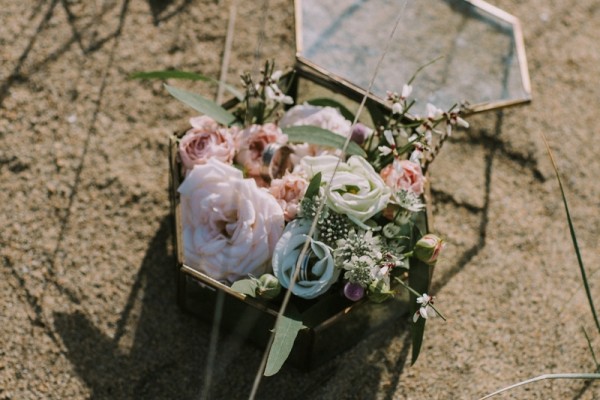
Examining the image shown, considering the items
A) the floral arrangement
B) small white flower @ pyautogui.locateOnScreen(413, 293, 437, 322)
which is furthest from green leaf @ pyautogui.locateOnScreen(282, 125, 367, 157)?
small white flower @ pyautogui.locateOnScreen(413, 293, 437, 322)

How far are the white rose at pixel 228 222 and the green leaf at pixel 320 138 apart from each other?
0.16m

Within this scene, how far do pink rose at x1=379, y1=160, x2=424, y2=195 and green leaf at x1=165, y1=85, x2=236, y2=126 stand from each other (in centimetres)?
38

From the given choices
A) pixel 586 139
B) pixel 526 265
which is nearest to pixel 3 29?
pixel 526 265

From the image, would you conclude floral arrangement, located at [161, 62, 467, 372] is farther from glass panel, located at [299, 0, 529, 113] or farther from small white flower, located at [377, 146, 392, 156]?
glass panel, located at [299, 0, 529, 113]

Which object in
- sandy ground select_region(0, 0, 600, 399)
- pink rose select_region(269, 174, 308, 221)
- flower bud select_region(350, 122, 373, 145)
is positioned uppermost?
flower bud select_region(350, 122, 373, 145)

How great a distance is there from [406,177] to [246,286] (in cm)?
38

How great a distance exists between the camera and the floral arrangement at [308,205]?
1.22 metres

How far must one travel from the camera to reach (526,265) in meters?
1.69

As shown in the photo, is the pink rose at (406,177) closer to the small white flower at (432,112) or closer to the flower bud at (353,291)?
the small white flower at (432,112)

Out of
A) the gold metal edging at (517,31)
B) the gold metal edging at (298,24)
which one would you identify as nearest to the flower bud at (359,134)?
the gold metal edging at (298,24)

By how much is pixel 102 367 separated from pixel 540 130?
1.33 metres

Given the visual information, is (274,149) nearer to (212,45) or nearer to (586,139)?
(212,45)

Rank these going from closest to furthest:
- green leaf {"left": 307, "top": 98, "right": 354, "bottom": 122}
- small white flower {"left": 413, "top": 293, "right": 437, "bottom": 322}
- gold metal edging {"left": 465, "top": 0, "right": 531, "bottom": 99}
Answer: small white flower {"left": 413, "top": 293, "right": 437, "bottom": 322}, green leaf {"left": 307, "top": 98, "right": 354, "bottom": 122}, gold metal edging {"left": 465, "top": 0, "right": 531, "bottom": 99}

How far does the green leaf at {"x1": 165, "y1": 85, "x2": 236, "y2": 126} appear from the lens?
143 centimetres
